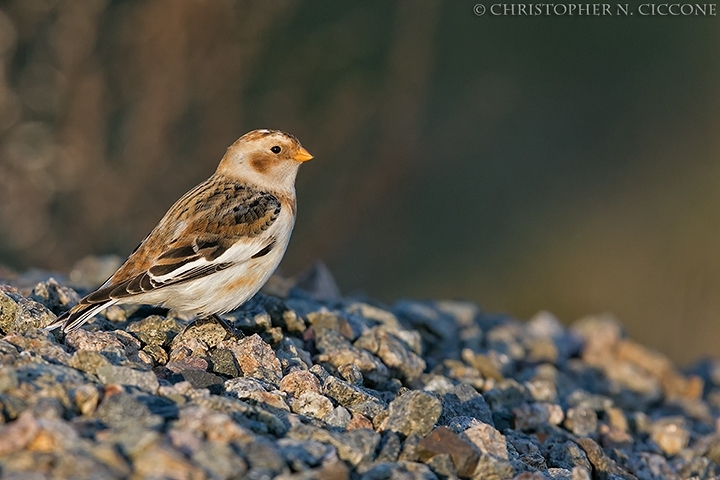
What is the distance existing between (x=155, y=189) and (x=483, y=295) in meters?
4.03

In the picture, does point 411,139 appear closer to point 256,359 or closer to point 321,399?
point 256,359

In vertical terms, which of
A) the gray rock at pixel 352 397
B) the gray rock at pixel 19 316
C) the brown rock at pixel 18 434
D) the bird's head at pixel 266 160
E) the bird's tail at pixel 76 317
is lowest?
the brown rock at pixel 18 434

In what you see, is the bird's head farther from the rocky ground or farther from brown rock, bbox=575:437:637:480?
brown rock, bbox=575:437:637:480

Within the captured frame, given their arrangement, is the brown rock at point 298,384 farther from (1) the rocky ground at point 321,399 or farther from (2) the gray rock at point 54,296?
(2) the gray rock at point 54,296

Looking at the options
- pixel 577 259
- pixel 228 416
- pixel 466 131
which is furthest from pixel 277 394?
pixel 577 259

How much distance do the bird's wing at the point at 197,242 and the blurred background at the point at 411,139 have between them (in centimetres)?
312

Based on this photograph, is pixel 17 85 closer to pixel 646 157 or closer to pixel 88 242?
pixel 88 242

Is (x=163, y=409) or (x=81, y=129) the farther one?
(x=81, y=129)

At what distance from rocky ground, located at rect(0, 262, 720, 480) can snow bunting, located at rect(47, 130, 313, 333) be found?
149 millimetres

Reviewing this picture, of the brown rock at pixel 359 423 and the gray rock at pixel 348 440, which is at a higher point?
the brown rock at pixel 359 423

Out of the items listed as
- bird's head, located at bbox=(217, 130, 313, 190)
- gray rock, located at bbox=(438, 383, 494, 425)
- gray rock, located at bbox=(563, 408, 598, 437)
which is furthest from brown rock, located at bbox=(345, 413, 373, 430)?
bird's head, located at bbox=(217, 130, 313, 190)

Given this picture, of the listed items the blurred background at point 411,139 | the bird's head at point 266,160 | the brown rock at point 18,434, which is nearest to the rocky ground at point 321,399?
the brown rock at point 18,434

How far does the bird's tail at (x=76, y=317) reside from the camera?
3949 millimetres

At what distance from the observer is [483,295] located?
10531mm
